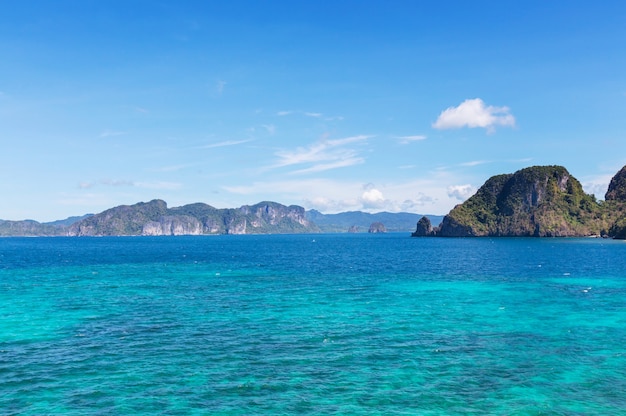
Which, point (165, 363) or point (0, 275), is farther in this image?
point (0, 275)

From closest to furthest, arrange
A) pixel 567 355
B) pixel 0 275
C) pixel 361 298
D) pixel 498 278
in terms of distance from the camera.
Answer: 1. pixel 567 355
2. pixel 361 298
3. pixel 498 278
4. pixel 0 275

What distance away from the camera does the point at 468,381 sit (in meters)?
35.9

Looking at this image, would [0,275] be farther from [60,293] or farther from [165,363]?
[165,363]

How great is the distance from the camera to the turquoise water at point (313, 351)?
105 ft

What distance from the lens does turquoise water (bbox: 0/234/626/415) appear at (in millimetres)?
Result: 32156

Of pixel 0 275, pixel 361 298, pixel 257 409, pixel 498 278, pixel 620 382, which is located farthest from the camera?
pixel 0 275

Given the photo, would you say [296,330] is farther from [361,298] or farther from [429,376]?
[361,298]

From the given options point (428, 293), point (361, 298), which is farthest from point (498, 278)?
point (361, 298)

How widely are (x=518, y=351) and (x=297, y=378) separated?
22.5m

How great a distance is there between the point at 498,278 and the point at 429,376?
244ft

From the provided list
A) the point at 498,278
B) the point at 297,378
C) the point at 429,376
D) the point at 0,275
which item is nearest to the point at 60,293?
the point at 0,275

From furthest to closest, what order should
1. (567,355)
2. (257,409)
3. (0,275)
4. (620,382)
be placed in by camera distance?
(0,275)
(567,355)
(620,382)
(257,409)

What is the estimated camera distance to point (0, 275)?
117 m

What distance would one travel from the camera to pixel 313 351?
43.9m
